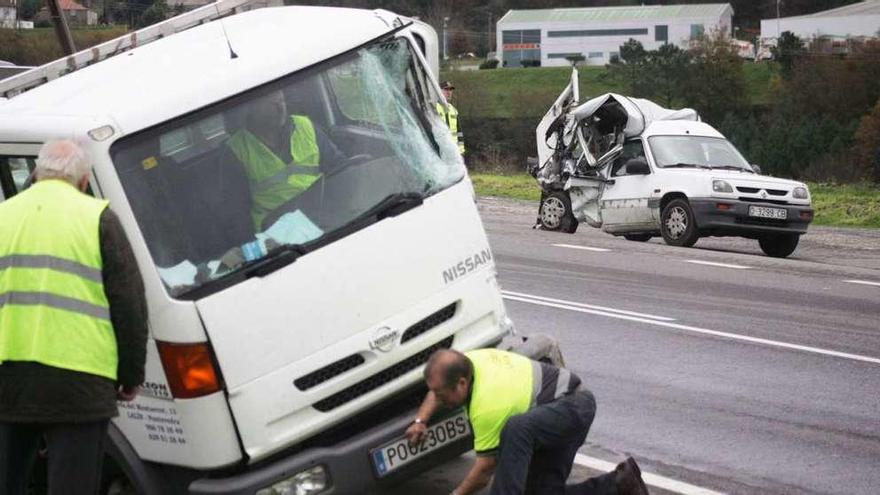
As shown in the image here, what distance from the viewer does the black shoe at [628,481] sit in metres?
6.62

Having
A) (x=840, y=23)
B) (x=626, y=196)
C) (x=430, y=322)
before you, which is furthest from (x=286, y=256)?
(x=840, y=23)

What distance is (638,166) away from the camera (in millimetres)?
20516

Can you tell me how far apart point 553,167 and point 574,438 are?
16.4 meters

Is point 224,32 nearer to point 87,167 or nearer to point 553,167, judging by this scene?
point 87,167

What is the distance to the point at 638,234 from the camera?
21531 millimetres

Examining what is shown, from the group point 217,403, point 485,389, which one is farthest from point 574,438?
point 217,403

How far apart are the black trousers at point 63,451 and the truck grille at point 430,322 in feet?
5.04

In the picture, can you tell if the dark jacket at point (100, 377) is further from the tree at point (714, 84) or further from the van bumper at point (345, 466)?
the tree at point (714, 84)

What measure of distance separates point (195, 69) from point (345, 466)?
6.27 feet

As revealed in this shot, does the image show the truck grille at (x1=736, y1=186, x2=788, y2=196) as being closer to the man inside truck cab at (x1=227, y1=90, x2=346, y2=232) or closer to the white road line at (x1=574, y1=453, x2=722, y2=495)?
the white road line at (x1=574, y1=453, x2=722, y2=495)

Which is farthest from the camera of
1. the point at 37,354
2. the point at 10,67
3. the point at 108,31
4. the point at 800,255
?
the point at 108,31

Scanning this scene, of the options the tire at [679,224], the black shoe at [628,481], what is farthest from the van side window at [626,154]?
the black shoe at [628,481]

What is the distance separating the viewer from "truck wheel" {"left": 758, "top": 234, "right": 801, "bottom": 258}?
19.7m

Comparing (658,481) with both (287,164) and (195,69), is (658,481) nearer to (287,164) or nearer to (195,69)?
(287,164)
